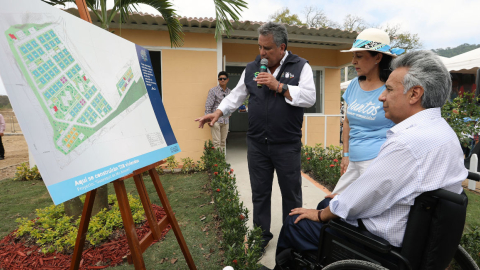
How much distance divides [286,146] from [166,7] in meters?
2.93

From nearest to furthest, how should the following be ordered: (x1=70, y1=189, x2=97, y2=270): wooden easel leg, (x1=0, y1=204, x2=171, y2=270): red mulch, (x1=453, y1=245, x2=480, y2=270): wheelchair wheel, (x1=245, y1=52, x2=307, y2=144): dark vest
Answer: (x1=453, y1=245, x2=480, y2=270): wheelchair wheel → (x1=70, y1=189, x2=97, y2=270): wooden easel leg → (x1=245, y1=52, x2=307, y2=144): dark vest → (x1=0, y1=204, x2=171, y2=270): red mulch

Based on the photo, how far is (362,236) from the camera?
133 cm

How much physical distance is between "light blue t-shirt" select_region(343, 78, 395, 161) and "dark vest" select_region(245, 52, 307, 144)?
47 cm

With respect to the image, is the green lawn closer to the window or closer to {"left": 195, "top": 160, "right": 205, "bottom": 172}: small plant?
{"left": 195, "top": 160, "right": 205, "bottom": 172}: small plant

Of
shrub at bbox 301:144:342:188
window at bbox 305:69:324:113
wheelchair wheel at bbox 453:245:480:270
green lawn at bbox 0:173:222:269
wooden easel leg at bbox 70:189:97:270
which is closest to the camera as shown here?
wheelchair wheel at bbox 453:245:480:270

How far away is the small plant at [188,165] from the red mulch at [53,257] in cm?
312

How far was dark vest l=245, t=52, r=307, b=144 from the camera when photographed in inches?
92.9

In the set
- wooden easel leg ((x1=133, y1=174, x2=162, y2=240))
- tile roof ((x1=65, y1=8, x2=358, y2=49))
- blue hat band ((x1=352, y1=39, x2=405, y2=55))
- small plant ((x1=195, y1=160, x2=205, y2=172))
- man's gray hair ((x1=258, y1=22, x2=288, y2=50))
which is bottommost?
small plant ((x1=195, y1=160, x2=205, y2=172))

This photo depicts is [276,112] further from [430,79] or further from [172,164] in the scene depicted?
[172,164]

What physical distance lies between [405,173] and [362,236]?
368 mm

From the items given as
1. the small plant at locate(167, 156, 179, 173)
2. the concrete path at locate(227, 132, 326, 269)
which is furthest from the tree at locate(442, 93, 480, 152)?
the small plant at locate(167, 156, 179, 173)

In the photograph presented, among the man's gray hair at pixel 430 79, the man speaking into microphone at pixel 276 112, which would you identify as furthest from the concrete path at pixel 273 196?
the man's gray hair at pixel 430 79

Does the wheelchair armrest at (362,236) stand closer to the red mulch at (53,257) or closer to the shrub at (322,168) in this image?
the red mulch at (53,257)

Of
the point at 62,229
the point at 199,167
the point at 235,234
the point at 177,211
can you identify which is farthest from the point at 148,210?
the point at 199,167
